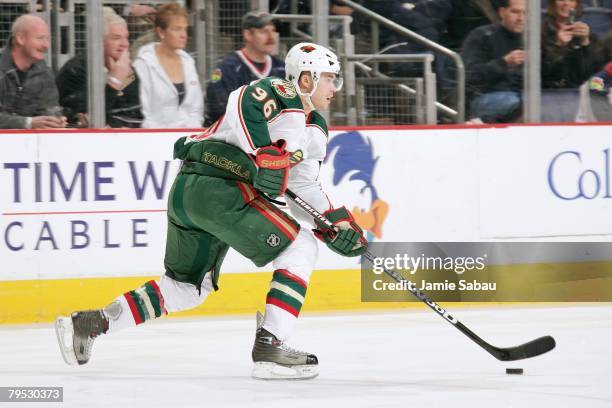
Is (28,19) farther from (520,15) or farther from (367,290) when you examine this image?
(520,15)

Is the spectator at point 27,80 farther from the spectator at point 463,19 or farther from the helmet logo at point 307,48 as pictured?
the spectator at point 463,19

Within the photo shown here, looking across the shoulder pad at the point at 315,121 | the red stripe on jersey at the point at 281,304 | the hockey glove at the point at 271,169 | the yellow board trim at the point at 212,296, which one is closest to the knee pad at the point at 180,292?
the red stripe on jersey at the point at 281,304

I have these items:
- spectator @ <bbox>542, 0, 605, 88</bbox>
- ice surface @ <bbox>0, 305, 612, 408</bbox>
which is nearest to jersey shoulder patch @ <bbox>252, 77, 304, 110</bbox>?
ice surface @ <bbox>0, 305, 612, 408</bbox>

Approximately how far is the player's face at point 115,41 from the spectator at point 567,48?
205cm

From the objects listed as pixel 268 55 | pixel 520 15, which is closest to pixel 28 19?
pixel 268 55

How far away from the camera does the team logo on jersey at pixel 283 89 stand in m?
3.82

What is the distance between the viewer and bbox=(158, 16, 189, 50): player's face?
18.1 ft

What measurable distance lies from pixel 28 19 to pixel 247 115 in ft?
6.09

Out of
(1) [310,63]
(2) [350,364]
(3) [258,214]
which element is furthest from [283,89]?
(2) [350,364]

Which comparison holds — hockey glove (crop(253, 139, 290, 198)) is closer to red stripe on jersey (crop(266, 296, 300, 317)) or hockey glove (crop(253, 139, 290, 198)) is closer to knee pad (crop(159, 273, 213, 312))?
red stripe on jersey (crop(266, 296, 300, 317))

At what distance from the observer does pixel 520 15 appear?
19.7ft

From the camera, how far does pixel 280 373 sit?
3.93 metres

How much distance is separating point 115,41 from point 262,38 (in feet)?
2.21

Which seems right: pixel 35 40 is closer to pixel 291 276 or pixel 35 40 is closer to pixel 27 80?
pixel 27 80
